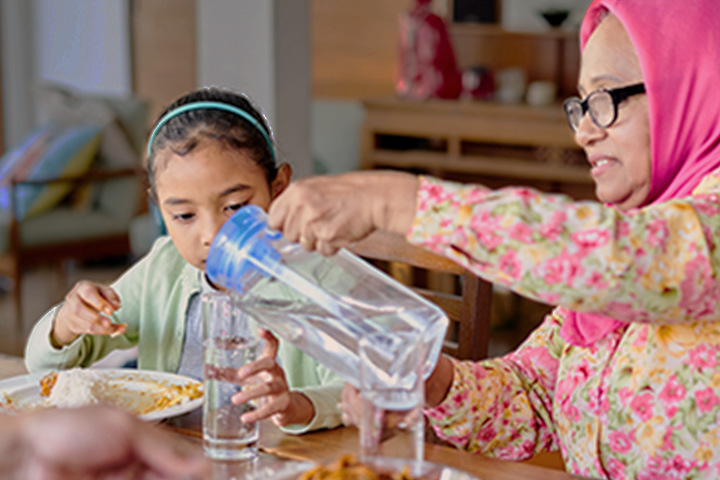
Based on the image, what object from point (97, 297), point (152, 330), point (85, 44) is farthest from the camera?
point (85, 44)

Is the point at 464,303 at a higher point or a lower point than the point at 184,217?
lower

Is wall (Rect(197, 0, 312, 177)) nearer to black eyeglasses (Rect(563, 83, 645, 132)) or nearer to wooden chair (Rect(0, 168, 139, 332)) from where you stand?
wooden chair (Rect(0, 168, 139, 332))

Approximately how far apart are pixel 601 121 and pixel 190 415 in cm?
62

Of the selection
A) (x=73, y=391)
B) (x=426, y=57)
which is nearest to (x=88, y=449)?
(x=73, y=391)

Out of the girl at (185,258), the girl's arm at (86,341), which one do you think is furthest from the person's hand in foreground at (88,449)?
the girl's arm at (86,341)

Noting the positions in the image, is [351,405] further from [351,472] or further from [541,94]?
[541,94]

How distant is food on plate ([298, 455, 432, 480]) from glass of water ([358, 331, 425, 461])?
18 millimetres

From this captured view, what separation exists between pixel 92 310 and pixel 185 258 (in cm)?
16

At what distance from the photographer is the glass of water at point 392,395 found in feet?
2.73

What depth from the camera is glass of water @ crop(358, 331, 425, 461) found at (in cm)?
83

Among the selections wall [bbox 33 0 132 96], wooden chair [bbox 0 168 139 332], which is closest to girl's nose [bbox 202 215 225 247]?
wooden chair [bbox 0 168 139 332]

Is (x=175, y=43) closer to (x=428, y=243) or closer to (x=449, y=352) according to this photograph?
(x=449, y=352)

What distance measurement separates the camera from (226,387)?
1.00 m

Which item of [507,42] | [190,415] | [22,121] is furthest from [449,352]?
[22,121]
